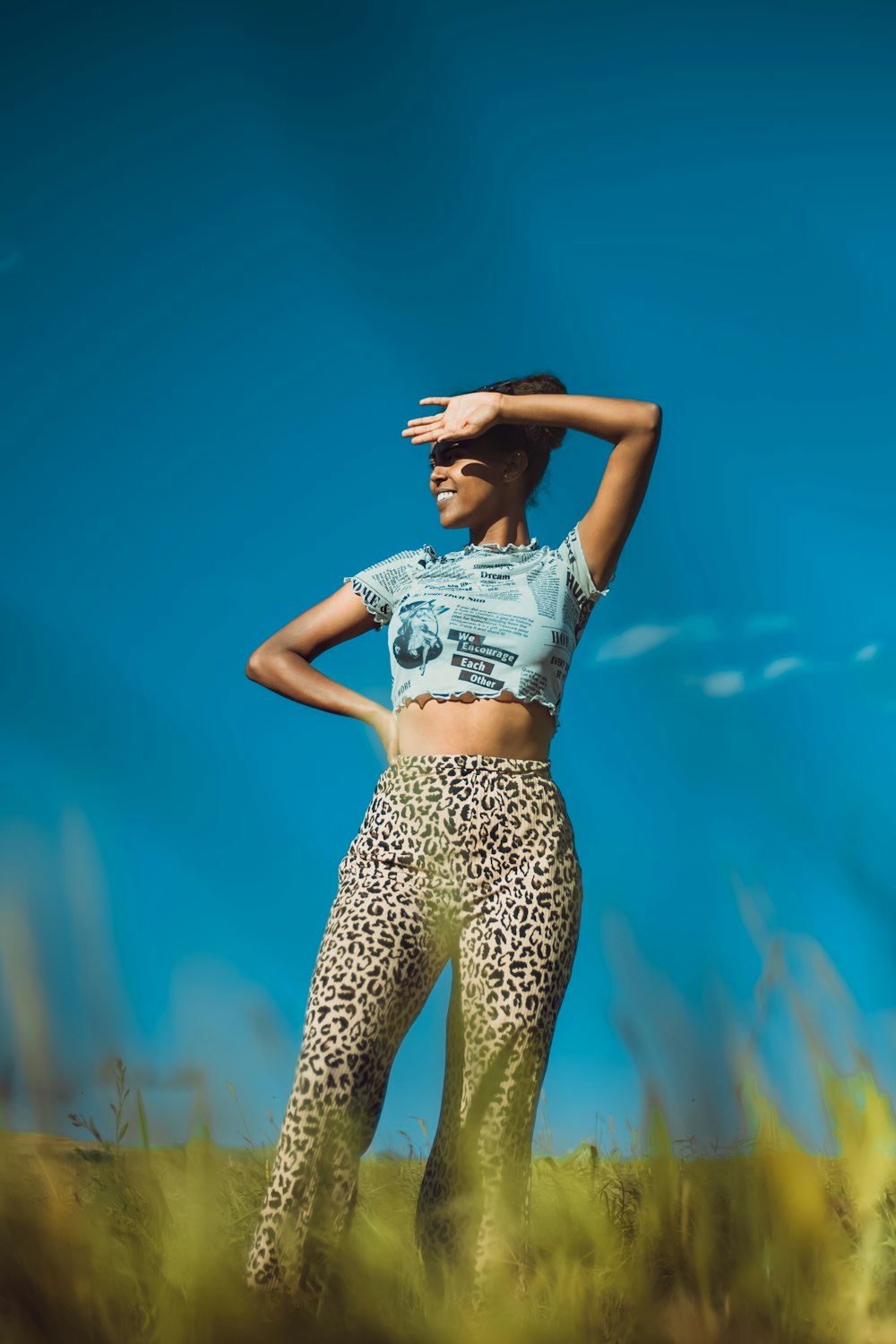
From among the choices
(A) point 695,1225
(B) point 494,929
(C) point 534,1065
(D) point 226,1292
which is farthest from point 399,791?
(D) point 226,1292

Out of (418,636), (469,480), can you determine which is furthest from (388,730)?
(469,480)

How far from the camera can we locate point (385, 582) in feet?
10.5

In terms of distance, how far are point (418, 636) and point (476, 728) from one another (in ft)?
0.93

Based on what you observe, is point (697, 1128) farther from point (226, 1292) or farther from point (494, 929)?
point (494, 929)

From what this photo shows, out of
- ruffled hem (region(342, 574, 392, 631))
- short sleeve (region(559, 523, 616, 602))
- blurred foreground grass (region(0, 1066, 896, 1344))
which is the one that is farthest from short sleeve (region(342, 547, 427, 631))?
blurred foreground grass (region(0, 1066, 896, 1344))

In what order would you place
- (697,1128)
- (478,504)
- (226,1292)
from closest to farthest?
(697,1128) → (226,1292) → (478,504)

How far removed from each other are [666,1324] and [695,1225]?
121mm

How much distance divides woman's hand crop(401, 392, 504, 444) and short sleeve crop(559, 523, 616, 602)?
372mm

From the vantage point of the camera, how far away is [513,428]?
318 cm

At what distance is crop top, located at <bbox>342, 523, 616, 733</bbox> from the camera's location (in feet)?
8.93

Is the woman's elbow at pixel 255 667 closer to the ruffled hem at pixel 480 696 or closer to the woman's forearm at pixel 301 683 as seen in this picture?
the woman's forearm at pixel 301 683

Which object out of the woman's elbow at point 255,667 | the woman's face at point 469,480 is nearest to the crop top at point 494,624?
the woman's face at point 469,480

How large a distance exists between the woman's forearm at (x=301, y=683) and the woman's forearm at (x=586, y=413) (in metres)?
0.89

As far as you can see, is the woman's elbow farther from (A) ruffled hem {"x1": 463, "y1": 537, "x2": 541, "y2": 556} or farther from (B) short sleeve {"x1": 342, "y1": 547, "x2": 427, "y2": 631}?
(A) ruffled hem {"x1": 463, "y1": 537, "x2": 541, "y2": 556}
